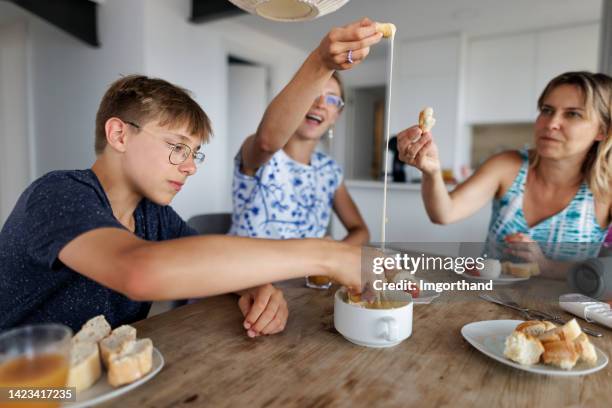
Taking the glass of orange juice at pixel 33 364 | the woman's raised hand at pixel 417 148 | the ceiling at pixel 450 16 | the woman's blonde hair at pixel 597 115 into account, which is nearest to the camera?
the glass of orange juice at pixel 33 364

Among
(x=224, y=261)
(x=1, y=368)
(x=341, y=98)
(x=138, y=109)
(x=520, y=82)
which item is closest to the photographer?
(x=1, y=368)

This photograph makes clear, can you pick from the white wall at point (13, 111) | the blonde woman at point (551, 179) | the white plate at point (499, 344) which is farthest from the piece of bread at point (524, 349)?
the white wall at point (13, 111)

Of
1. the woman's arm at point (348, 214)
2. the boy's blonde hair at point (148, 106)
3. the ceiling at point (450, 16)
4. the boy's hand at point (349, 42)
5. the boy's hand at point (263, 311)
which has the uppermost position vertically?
the ceiling at point (450, 16)

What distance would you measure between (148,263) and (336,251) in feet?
0.94

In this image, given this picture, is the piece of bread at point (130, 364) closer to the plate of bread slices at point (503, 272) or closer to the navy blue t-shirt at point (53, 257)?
the navy blue t-shirt at point (53, 257)

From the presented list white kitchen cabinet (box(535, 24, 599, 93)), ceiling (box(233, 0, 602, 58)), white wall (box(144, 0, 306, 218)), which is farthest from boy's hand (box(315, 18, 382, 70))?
white kitchen cabinet (box(535, 24, 599, 93))

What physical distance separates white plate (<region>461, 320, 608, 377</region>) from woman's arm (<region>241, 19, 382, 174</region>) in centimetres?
Answer: 58

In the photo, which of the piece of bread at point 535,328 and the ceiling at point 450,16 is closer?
the piece of bread at point 535,328

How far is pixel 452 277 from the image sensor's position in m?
0.94

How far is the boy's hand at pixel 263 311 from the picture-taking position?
2.33ft

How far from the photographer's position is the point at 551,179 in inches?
53.6

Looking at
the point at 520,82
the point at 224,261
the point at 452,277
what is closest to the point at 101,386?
the point at 224,261

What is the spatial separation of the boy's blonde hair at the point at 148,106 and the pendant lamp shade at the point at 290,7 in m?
0.25

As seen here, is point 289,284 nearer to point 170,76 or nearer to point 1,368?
point 1,368
